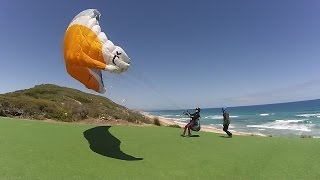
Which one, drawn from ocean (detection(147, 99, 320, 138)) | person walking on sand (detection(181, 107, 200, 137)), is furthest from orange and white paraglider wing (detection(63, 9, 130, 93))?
ocean (detection(147, 99, 320, 138))

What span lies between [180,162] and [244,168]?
185 centimetres

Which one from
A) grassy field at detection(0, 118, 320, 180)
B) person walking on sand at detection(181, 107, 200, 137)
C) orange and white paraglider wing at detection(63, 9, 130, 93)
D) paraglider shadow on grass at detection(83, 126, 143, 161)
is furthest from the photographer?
person walking on sand at detection(181, 107, 200, 137)

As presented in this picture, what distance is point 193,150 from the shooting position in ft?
39.7

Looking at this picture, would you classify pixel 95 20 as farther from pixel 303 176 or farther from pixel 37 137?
pixel 303 176

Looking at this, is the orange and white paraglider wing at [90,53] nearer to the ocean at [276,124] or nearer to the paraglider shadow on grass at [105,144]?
the paraglider shadow on grass at [105,144]

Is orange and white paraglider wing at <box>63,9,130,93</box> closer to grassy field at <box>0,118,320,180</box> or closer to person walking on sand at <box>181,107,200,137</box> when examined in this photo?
grassy field at <box>0,118,320,180</box>

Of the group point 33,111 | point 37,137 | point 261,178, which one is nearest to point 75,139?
point 37,137

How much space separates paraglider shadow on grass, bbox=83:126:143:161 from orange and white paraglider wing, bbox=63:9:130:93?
1.89 metres

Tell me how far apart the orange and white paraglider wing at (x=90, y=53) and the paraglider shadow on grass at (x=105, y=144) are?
1890 millimetres

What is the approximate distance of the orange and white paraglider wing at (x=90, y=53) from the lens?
33.1 ft

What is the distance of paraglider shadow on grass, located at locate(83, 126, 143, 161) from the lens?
10.6 m

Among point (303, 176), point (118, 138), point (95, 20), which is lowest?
point (303, 176)

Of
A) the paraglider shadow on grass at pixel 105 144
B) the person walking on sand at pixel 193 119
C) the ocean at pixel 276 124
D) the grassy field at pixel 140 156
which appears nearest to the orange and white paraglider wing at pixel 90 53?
the paraglider shadow on grass at pixel 105 144

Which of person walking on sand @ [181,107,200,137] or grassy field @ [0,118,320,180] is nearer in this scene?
grassy field @ [0,118,320,180]
